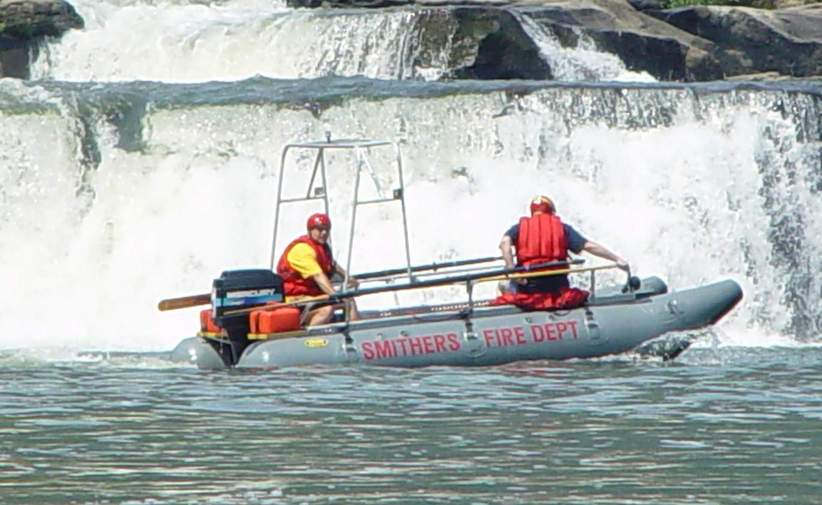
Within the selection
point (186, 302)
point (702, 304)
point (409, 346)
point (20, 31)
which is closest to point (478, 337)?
point (409, 346)

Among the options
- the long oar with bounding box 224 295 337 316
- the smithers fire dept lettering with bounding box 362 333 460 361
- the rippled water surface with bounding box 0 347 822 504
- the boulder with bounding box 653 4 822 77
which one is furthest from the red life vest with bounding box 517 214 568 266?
the boulder with bounding box 653 4 822 77

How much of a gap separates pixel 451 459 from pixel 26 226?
11.7 meters

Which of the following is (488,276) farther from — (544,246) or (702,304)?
(702,304)

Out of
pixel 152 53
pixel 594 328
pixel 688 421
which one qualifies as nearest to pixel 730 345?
pixel 594 328

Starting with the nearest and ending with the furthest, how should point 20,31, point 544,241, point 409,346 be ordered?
1. point 409,346
2. point 544,241
3. point 20,31

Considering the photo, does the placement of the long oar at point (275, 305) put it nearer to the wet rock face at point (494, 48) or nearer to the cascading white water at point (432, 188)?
the cascading white water at point (432, 188)

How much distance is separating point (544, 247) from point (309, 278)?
182cm

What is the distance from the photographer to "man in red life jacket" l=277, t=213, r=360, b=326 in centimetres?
1677

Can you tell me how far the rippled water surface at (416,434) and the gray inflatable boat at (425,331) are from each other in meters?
0.19

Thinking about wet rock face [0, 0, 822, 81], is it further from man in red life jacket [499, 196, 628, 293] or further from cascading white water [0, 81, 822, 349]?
man in red life jacket [499, 196, 628, 293]

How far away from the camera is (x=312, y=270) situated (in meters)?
16.8

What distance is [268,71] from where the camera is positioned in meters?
28.7

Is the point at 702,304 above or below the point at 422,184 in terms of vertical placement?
below

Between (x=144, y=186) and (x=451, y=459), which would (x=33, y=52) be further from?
(x=451, y=459)
